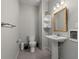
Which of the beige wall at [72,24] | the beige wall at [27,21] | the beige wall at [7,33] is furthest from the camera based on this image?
the beige wall at [27,21]

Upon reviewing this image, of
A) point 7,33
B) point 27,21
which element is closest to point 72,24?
point 7,33

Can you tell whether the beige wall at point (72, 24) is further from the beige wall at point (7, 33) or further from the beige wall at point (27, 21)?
the beige wall at point (27, 21)

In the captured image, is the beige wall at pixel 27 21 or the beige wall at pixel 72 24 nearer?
the beige wall at pixel 72 24

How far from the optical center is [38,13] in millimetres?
4543

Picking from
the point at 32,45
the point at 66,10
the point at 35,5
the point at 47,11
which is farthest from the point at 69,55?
the point at 35,5

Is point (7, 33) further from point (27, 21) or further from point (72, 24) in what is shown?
point (27, 21)

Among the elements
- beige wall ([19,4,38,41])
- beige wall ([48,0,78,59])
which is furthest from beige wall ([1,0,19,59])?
beige wall ([19,4,38,41])

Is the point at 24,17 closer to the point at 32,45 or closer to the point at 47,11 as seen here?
the point at 47,11

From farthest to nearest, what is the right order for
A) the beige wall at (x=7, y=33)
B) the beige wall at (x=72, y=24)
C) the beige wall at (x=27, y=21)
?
the beige wall at (x=27, y=21) → the beige wall at (x=72, y=24) → the beige wall at (x=7, y=33)

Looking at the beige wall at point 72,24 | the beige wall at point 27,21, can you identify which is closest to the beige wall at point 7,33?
the beige wall at point 72,24

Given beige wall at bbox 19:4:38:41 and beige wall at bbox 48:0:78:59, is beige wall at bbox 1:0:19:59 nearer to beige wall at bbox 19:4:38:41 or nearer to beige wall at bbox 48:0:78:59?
beige wall at bbox 48:0:78:59

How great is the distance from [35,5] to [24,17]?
0.91 m

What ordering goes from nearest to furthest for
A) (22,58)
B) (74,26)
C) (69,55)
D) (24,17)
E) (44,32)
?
1. (74,26)
2. (69,55)
3. (22,58)
4. (44,32)
5. (24,17)

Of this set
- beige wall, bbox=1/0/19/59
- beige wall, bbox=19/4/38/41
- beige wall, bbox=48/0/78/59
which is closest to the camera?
beige wall, bbox=1/0/19/59
